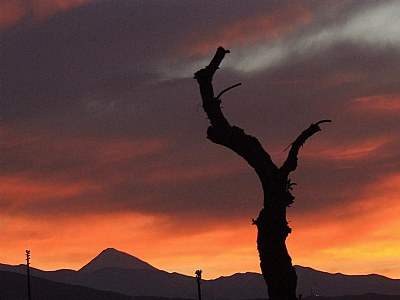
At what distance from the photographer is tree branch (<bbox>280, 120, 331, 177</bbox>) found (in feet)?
36.7

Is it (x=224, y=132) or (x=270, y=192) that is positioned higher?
(x=224, y=132)

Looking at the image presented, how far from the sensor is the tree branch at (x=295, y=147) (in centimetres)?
1119

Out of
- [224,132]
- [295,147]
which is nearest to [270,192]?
[295,147]

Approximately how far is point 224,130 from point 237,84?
0.66m

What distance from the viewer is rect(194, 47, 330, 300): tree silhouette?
35.7 feet

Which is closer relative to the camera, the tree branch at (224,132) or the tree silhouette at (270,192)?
the tree silhouette at (270,192)

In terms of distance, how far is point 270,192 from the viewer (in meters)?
11.2

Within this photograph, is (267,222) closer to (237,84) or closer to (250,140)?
(250,140)

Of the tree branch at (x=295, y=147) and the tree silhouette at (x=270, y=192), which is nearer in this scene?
the tree silhouette at (x=270, y=192)

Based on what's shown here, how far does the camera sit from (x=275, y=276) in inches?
429

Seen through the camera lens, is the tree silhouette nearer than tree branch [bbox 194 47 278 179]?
Yes

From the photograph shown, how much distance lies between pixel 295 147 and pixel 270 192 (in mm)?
695

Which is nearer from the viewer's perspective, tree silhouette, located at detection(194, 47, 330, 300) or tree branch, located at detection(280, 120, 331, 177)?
tree silhouette, located at detection(194, 47, 330, 300)

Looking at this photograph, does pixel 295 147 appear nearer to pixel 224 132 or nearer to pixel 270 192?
pixel 270 192
